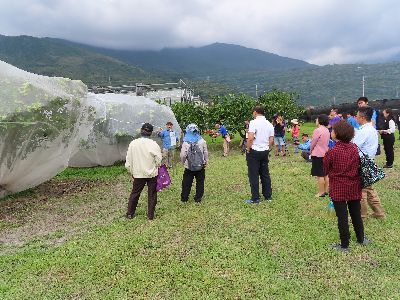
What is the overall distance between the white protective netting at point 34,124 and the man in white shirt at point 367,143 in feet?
23.2

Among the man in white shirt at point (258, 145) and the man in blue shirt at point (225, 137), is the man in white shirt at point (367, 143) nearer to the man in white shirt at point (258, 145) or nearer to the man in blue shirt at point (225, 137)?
the man in white shirt at point (258, 145)

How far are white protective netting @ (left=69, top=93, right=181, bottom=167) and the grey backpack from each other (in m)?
6.24

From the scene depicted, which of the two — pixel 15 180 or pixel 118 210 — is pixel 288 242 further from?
pixel 15 180

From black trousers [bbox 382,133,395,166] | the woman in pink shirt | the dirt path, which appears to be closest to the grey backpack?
the dirt path

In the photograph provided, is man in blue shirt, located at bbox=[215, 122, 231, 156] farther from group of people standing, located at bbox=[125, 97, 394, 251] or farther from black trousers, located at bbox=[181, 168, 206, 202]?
black trousers, located at bbox=[181, 168, 206, 202]

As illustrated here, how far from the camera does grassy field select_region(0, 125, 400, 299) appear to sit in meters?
5.34

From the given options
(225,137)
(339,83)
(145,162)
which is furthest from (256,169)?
(339,83)

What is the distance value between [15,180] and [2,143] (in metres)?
1.27

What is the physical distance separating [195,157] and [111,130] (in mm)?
7320

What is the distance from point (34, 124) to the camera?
1013 centimetres

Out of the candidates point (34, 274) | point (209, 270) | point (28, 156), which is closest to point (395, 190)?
point (209, 270)

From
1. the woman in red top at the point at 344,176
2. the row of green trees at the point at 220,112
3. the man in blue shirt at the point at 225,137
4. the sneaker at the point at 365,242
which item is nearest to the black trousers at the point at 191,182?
the woman in red top at the point at 344,176

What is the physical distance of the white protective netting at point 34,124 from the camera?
9.77 metres

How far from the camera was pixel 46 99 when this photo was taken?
34.0 ft
